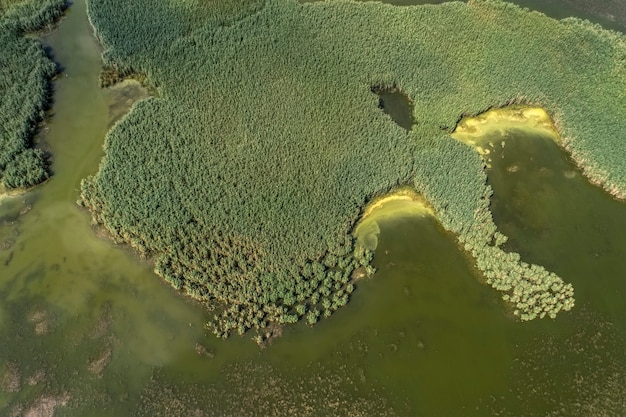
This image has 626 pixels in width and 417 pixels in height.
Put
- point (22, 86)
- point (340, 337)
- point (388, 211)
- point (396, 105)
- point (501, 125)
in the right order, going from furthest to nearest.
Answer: point (396, 105) → point (501, 125) → point (22, 86) → point (388, 211) → point (340, 337)

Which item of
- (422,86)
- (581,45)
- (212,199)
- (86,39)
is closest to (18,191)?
(212,199)

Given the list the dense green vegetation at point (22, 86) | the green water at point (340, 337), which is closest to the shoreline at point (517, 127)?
the green water at point (340, 337)

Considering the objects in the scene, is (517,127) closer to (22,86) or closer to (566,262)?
(566,262)

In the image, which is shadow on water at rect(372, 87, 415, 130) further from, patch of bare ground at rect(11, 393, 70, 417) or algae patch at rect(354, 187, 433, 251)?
patch of bare ground at rect(11, 393, 70, 417)

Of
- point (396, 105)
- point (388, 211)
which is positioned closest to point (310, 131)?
point (396, 105)

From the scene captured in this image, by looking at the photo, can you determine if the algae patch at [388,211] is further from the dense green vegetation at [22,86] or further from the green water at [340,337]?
the dense green vegetation at [22,86]

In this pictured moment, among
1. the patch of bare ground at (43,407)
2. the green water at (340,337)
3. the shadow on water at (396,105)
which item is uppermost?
the shadow on water at (396,105)

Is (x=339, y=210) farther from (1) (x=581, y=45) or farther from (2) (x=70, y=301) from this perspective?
(1) (x=581, y=45)
